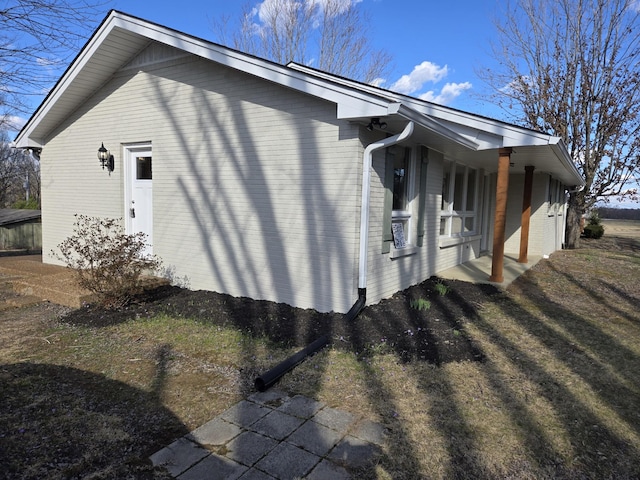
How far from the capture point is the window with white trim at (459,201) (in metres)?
8.35

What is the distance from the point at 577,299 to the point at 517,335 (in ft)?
9.17

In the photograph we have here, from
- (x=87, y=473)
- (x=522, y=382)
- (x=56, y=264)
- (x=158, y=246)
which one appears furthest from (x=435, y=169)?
(x=56, y=264)

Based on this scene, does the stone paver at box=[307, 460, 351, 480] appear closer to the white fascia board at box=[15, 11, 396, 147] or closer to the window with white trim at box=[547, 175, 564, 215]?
the white fascia board at box=[15, 11, 396, 147]

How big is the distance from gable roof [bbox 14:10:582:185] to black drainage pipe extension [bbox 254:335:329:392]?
8.42 ft

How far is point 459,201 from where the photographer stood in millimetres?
9180

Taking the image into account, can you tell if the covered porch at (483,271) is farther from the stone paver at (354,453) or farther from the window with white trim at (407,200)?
the stone paver at (354,453)

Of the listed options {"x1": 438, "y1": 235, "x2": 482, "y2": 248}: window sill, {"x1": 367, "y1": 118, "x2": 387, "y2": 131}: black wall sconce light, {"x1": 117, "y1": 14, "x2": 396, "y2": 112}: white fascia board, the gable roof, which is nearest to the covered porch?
{"x1": 438, "y1": 235, "x2": 482, "y2": 248}: window sill

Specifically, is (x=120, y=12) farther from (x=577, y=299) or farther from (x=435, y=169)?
(x=577, y=299)

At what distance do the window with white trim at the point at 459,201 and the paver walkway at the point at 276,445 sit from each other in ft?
19.1

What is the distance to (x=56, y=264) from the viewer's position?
8562mm

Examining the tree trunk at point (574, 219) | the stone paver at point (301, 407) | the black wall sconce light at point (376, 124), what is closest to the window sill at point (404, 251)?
the black wall sconce light at point (376, 124)

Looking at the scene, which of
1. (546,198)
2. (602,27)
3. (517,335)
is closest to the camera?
(517,335)

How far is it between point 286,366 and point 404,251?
10.5 ft

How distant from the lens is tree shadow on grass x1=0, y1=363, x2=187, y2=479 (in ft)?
8.18
